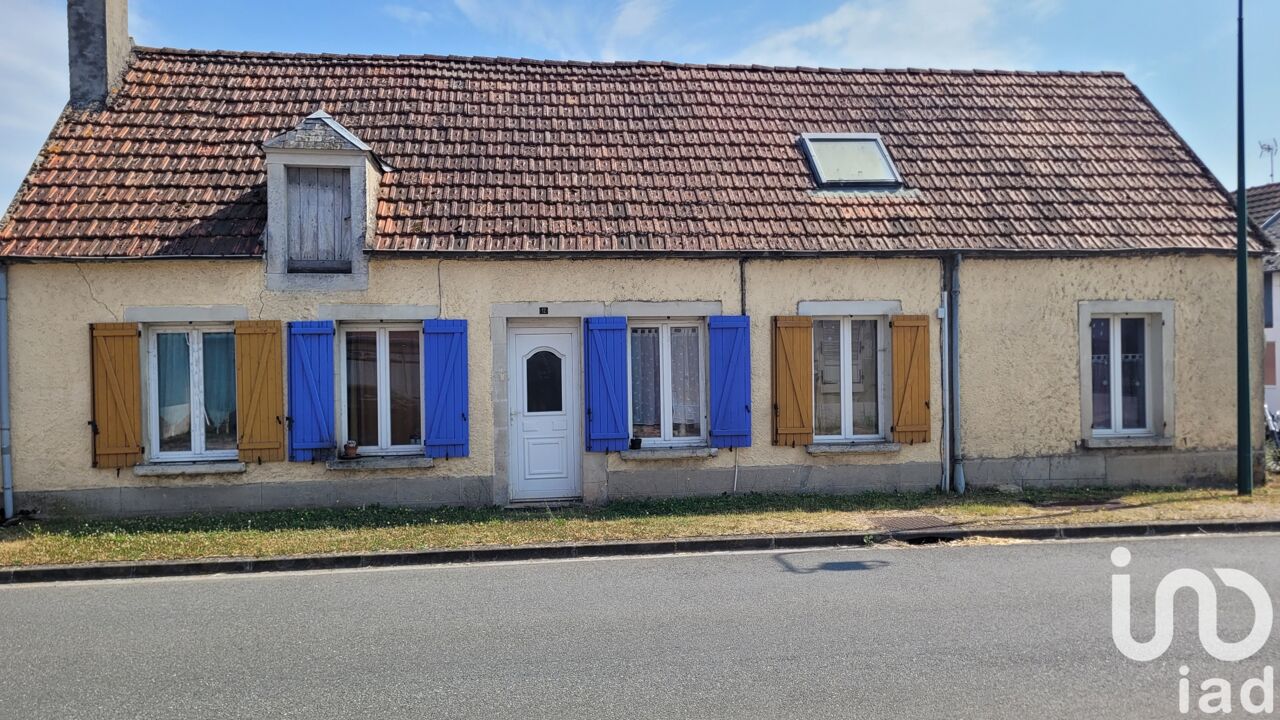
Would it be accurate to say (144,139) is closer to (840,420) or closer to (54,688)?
(54,688)

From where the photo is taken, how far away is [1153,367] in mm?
12008

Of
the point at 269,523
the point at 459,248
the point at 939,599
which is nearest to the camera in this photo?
the point at 939,599

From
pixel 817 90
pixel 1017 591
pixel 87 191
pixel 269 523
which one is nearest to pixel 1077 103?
pixel 817 90

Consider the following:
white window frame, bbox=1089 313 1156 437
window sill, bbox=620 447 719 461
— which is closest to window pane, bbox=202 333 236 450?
window sill, bbox=620 447 719 461

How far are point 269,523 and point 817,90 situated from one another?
33.7ft

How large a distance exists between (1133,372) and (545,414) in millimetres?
8318

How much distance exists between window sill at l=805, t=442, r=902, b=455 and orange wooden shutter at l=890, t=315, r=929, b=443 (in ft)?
0.50

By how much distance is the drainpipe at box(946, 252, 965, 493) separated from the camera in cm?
1139

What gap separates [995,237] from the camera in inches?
453

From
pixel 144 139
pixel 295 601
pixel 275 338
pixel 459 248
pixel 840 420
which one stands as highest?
pixel 144 139

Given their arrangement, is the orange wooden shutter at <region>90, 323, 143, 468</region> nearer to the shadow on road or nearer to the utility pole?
the shadow on road

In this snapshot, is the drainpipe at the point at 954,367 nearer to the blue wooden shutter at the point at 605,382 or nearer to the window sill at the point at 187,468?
the blue wooden shutter at the point at 605,382

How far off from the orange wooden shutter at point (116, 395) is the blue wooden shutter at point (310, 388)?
5.83ft

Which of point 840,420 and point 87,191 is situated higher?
point 87,191
